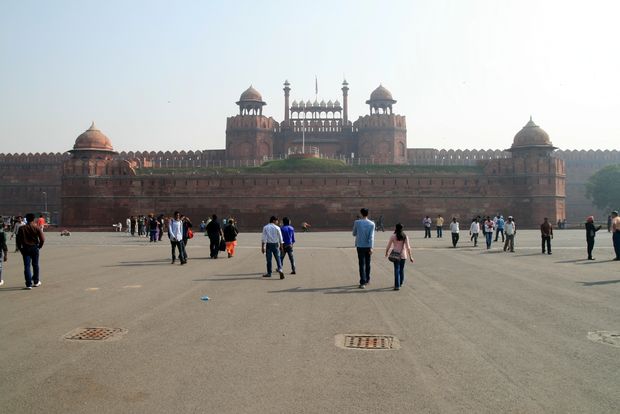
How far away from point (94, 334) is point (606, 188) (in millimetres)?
42304

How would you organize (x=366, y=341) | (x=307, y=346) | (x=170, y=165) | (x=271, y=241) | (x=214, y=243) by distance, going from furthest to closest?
(x=170, y=165) < (x=214, y=243) < (x=271, y=241) < (x=366, y=341) < (x=307, y=346)

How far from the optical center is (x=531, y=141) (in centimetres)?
3297

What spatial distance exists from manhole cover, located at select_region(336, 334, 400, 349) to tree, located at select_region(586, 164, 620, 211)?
40.2 m

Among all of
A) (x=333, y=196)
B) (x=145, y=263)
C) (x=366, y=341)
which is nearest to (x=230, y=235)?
(x=145, y=263)

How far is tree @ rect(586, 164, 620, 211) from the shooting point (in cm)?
3984

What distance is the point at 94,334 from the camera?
4.89 meters

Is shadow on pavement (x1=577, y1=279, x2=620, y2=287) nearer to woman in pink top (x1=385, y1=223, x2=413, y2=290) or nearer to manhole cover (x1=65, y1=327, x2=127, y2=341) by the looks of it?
woman in pink top (x1=385, y1=223, x2=413, y2=290)

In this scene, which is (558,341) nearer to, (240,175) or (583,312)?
(583,312)

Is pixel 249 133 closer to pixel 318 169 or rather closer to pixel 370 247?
pixel 318 169

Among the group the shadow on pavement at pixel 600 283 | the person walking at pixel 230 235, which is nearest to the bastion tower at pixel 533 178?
the person walking at pixel 230 235

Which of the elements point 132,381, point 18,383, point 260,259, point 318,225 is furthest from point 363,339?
point 318,225

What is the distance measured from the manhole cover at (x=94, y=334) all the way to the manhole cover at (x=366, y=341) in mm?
1906

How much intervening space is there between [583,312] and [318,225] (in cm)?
2587

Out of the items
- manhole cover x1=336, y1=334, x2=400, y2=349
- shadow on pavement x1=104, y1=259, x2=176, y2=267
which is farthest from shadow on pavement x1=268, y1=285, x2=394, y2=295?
shadow on pavement x1=104, y1=259, x2=176, y2=267
